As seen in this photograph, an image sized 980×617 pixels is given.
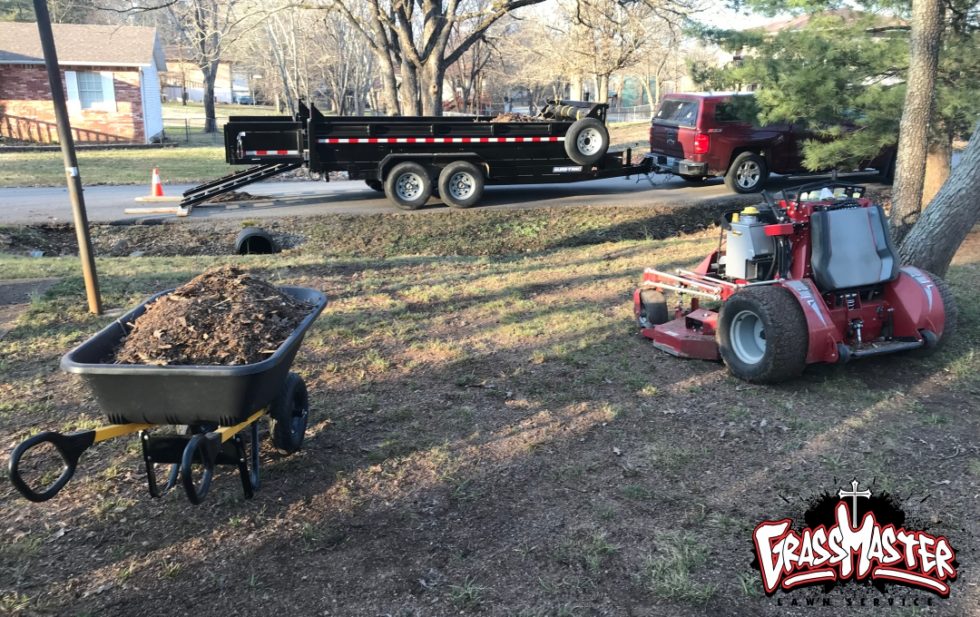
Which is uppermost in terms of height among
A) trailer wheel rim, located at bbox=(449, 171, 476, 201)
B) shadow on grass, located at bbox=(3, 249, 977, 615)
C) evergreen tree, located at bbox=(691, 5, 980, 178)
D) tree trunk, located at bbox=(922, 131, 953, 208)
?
evergreen tree, located at bbox=(691, 5, 980, 178)

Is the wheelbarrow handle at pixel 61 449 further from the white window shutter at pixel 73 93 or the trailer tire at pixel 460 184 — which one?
the white window shutter at pixel 73 93

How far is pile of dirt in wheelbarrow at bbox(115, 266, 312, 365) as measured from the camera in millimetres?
3660

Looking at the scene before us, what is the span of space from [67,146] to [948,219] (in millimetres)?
8182

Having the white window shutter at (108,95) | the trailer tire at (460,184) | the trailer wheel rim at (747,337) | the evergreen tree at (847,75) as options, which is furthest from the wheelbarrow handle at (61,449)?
the white window shutter at (108,95)

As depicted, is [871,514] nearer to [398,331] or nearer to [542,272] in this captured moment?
[398,331]

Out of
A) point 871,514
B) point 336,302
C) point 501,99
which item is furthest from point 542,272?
point 501,99

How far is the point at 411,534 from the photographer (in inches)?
145

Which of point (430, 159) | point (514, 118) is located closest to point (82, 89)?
point (430, 159)

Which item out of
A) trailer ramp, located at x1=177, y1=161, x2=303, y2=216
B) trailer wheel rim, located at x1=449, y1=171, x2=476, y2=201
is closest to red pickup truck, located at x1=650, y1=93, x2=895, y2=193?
trailer wheel rim, located at x1=449, y1=171, x2=476, y2=201

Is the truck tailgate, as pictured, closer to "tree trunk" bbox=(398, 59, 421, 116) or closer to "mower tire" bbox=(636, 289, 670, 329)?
"tree trunk" bbox=(398, 59, 421, 116)

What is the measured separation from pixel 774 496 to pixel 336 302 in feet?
16.6

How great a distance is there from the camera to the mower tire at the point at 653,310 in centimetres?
663

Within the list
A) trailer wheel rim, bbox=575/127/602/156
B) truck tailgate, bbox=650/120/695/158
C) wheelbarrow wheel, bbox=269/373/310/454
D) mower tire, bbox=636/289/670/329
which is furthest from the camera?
truck tailgate, bbox=650/120/695/158

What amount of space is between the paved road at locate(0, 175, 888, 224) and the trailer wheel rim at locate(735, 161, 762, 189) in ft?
1.21
